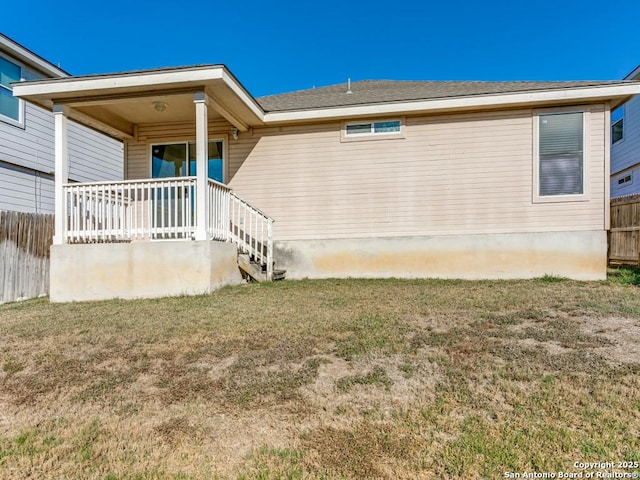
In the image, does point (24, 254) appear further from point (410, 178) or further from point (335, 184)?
point (410, 178)

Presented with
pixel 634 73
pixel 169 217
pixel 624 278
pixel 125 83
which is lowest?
pixel 624 278

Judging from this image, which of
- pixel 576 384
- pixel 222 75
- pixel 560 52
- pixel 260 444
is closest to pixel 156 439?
pixel 260 444

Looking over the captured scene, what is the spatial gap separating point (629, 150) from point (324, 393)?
14642mm

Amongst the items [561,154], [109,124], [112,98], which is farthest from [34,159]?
[561,154]

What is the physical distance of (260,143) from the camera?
8.20m

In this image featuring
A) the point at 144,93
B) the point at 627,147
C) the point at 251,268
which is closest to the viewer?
the point at 144,93

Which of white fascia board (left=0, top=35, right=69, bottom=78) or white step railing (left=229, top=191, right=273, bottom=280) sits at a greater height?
white fascia board (left=0, top=35, right=69, bottom=78)

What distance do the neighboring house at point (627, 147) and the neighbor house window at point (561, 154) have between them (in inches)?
234

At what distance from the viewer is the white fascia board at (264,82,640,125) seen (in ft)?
22.4

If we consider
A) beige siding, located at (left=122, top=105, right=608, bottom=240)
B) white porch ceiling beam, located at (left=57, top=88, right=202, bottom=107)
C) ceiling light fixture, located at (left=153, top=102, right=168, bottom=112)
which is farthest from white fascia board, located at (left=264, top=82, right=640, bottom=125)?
white porch ceiling beam, located at (left=57, top=88, right=202, bottom=107)

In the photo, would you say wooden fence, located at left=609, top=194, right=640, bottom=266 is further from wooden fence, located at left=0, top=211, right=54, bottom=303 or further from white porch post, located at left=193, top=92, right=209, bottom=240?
wooden fence, located at left=0, top=211, right=54, bottom=303

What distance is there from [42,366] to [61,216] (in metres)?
4.17

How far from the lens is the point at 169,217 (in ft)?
21.4

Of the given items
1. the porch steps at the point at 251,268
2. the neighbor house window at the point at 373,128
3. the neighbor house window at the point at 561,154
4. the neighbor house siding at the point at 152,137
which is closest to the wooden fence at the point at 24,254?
the neighbor house siding at the point at 152,137
